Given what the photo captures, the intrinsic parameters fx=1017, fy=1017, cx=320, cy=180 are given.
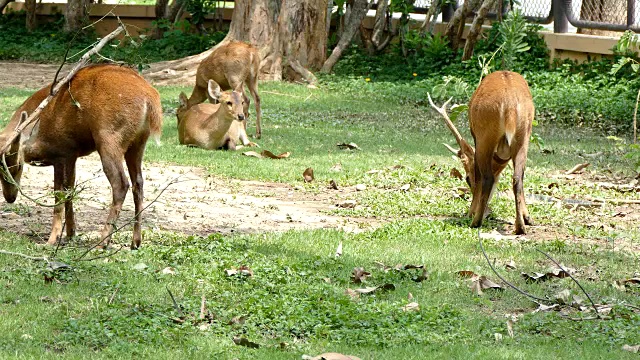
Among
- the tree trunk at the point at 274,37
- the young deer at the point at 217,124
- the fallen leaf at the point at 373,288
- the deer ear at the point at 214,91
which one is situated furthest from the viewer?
the tree trunk at the point at 274,37

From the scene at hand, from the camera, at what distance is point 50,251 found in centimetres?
711

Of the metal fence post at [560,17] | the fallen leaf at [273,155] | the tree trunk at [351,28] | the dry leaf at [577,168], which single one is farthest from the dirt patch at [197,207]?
the tree trunk at [351,28]

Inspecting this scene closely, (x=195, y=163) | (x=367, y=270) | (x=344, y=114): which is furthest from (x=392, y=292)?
(x=344, y=114)

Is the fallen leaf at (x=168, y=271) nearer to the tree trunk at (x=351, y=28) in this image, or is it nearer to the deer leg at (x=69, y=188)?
the deer leg at (x=69, y=188)

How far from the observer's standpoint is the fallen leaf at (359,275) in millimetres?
6695

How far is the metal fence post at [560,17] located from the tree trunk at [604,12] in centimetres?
30

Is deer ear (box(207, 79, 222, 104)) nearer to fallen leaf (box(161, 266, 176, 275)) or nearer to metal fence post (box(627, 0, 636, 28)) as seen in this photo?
fallen leaf (box(161, 266, 176, 275))

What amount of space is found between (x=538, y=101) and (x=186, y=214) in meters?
8.93

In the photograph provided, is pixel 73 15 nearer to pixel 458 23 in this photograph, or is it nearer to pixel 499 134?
pixel 458 23

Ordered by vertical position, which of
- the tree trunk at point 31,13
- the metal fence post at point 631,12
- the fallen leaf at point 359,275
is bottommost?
the tree trunk at point 31,13

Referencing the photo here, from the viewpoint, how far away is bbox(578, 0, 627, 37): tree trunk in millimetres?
17938

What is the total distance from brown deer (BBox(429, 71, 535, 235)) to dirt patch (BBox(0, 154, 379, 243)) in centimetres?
107

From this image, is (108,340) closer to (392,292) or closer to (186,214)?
(392,292)

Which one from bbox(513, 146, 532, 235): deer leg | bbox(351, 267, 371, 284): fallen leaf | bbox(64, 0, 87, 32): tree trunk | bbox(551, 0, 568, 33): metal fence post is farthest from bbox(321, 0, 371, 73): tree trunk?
bbox(351, 267, 371, 284): fallen leaf
